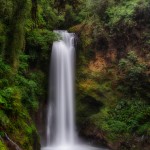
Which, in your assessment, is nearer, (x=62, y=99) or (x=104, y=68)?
(x=62, y=99)

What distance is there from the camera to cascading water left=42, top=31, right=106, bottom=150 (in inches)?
706

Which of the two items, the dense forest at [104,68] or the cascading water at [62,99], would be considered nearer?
the dense forest at [104,68]

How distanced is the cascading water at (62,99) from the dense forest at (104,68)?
1.36ft

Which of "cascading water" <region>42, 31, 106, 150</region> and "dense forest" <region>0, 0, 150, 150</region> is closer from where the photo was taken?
"dense forest" <region>0, 0, 150, 150</region>

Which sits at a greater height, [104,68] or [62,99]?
[104,68]

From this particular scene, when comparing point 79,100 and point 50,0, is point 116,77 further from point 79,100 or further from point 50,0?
point 50,0

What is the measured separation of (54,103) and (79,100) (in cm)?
145

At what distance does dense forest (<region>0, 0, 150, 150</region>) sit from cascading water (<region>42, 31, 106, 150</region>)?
413 millimetres

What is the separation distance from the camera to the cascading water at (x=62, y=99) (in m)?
17.9

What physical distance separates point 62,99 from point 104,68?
3090 mm

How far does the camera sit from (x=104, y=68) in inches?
762

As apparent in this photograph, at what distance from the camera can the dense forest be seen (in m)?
16.8

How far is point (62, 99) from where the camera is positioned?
18906mm

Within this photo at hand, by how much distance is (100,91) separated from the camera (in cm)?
1861
